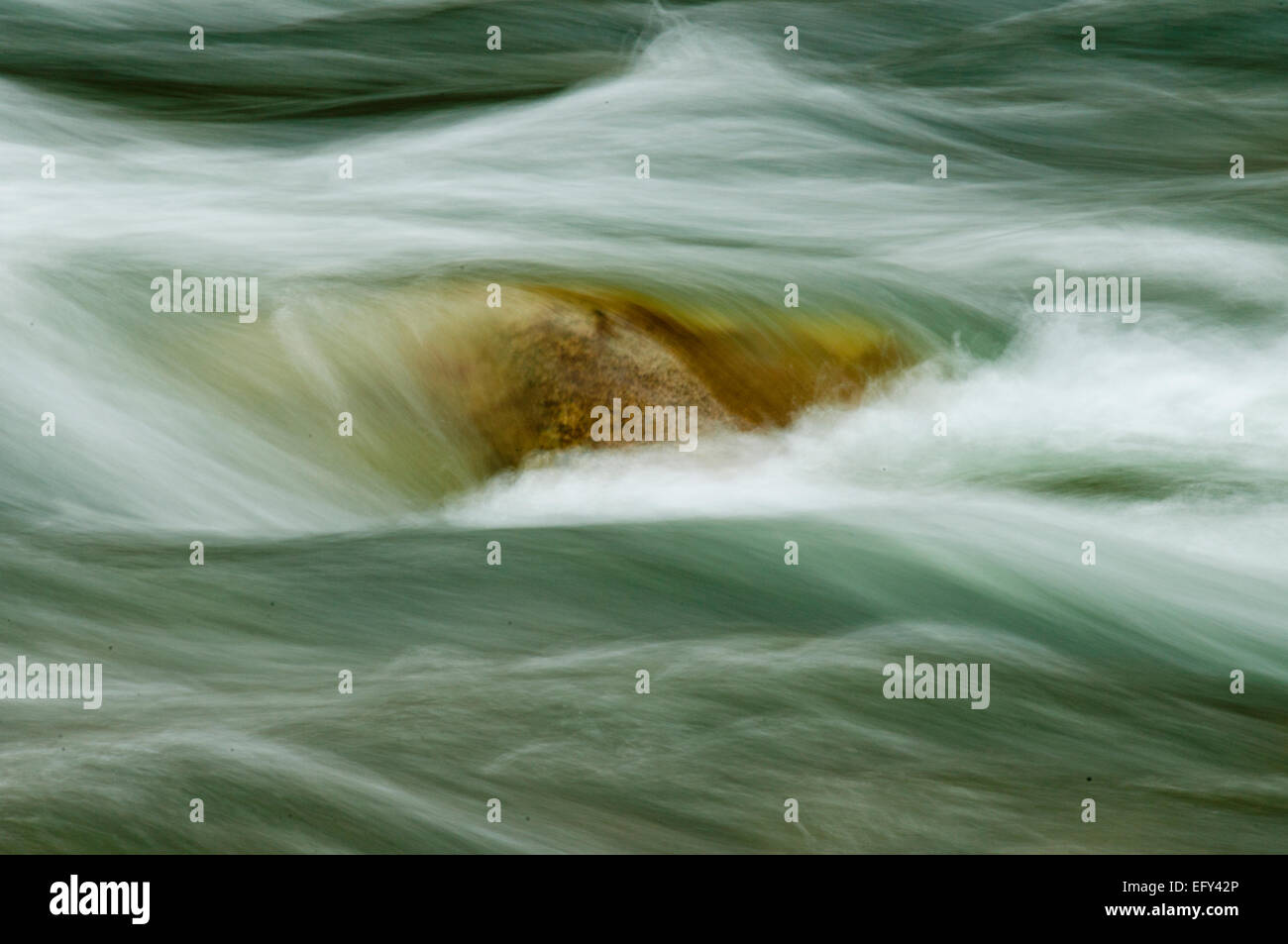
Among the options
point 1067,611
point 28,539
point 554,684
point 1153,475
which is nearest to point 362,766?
point 554,684

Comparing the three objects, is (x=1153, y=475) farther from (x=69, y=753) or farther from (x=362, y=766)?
(x=69, y=753)

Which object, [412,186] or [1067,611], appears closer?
[1067,611]

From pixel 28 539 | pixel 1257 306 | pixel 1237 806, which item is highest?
pixel 1257 306

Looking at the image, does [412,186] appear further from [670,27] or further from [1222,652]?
[1222,652]

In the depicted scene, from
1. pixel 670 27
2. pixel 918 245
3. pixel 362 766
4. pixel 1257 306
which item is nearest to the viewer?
pixel 362 766

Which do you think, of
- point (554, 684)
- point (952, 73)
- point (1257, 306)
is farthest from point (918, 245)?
point (554, 684)

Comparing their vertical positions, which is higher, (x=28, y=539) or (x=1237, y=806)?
(x=28, y=539)

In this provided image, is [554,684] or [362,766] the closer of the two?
[362,766]

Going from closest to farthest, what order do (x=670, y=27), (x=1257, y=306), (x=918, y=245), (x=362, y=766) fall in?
(x=362, y=766) → (x=1257, y=306) → (x=918, y=245) → (x=670, y=27)

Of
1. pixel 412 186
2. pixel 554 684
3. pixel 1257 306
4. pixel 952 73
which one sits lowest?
pixel 554 684
